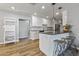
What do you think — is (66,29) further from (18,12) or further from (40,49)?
(18,12)

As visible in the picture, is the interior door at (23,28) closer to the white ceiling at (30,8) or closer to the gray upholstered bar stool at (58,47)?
the white ceiling at (30,8)

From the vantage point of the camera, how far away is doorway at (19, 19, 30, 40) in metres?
1.85

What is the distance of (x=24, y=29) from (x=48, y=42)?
1.76 feet

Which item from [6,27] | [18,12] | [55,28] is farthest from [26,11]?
[55,28]

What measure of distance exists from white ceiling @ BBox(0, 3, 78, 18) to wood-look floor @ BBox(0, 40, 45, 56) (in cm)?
56

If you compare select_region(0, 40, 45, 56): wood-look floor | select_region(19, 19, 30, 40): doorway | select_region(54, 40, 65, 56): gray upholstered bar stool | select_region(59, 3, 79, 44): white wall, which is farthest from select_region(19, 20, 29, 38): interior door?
select_region(59, 3, 79, 44): white wall

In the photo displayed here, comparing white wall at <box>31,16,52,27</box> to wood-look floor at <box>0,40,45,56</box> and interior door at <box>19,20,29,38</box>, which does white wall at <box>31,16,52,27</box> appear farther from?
wood-look floor at <box>0,40,45,56</box>

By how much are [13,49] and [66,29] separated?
1091 mm

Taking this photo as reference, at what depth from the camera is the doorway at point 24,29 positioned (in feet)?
6.07

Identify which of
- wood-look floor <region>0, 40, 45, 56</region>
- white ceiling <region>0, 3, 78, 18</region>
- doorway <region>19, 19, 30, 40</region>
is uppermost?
white ceiling <region>0, 3, 78, 18</region>

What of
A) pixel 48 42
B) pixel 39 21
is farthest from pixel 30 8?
pixel 48 42

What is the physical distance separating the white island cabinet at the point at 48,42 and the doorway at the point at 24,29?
274 mm

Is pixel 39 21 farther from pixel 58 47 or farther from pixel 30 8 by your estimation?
pixel 58 47

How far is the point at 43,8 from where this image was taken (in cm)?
183
